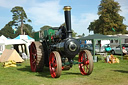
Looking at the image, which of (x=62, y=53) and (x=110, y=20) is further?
(x=110, y=20)

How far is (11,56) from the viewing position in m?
13.6

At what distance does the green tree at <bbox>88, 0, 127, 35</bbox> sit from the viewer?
3520cm

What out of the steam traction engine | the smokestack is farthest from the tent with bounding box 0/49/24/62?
the smokestack

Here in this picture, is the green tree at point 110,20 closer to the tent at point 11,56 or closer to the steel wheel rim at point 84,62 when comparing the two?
the tent at point 11,56

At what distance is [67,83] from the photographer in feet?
19.6

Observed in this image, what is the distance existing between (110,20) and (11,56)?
85.1ft

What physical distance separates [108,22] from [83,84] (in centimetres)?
3112

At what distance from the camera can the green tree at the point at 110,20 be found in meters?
35.2

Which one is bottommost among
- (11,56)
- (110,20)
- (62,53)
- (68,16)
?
(11,56)

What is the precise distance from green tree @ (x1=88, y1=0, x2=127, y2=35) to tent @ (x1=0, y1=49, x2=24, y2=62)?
23.9 metres

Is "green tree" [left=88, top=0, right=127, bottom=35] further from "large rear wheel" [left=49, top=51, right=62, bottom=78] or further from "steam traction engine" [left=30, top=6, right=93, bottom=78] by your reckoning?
"large rear wheel" [left=49, top=51, right=62, bottom=78]

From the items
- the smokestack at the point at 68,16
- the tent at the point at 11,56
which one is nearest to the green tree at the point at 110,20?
the tent at the point at 11,56

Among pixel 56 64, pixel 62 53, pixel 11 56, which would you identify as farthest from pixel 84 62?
pixel 11 56

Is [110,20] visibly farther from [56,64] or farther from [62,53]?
[56,64]
